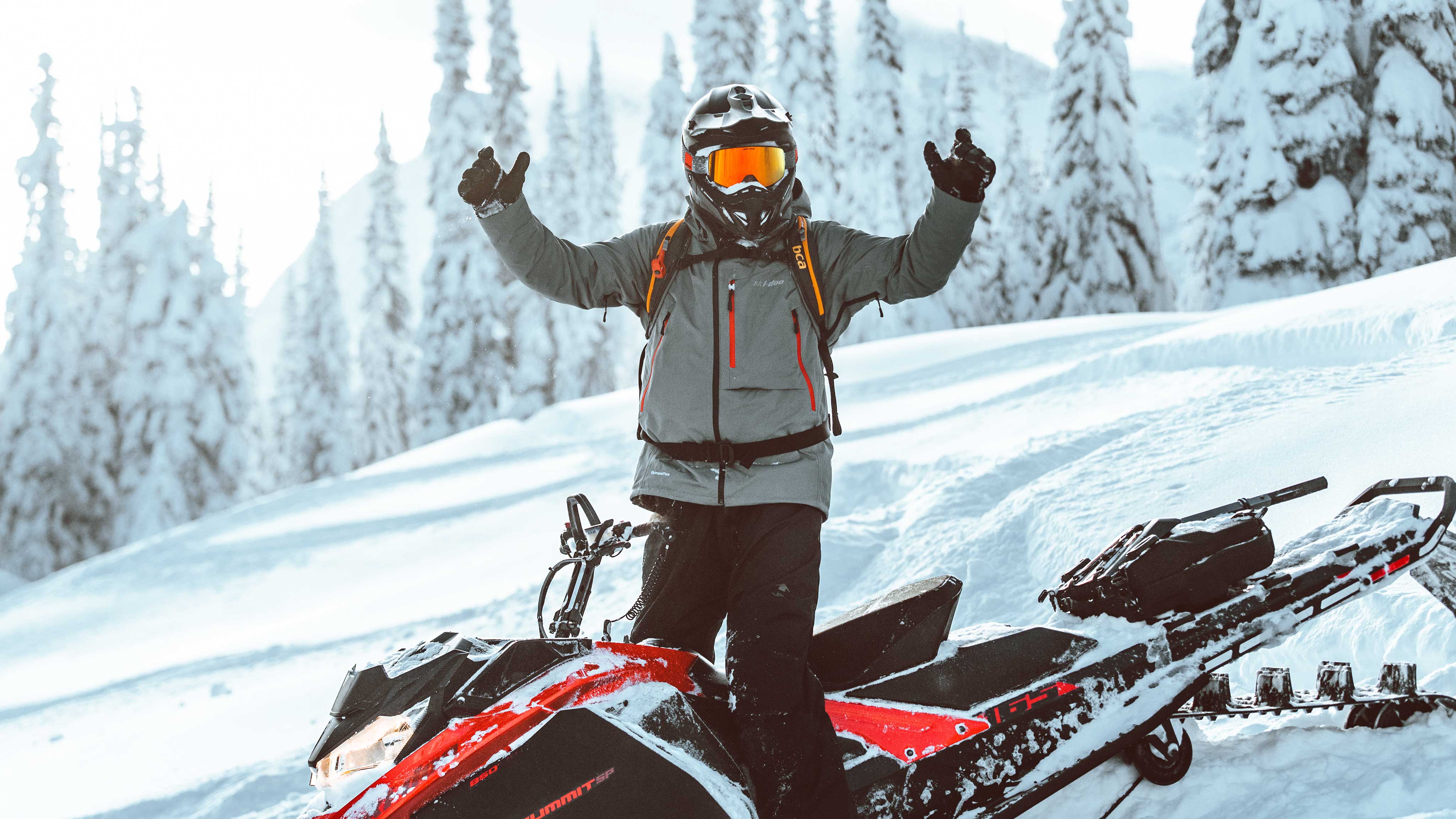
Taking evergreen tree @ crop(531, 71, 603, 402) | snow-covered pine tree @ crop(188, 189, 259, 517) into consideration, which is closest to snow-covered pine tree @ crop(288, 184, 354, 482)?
snow-covered pine tree @ crop(188, 189, 259, 517)

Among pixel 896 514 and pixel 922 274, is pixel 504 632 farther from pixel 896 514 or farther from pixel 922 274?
pixel 922 274

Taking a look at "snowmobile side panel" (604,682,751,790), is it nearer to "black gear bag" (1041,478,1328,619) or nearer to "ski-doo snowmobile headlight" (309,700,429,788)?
"ski-doo snowmobile headlight" (309,700,429,788)

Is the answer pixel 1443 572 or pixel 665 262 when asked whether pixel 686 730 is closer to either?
pixel 665 262

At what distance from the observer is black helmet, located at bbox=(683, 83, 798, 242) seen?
250cm

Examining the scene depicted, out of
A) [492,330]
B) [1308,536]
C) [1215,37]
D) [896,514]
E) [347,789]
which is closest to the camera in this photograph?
[347,789]

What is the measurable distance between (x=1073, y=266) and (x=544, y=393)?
1258 centimetres

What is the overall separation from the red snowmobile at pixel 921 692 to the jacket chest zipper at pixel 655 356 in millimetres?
354

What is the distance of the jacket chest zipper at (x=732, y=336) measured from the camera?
245 cm

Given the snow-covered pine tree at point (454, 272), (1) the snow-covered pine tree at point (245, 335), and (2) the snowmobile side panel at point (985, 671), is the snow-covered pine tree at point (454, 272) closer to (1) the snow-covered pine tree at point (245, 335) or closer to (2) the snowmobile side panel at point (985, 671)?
(1) the snow-covered pine tree at point (245, 335)

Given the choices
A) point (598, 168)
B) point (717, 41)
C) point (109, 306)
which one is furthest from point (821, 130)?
point (109, 306)

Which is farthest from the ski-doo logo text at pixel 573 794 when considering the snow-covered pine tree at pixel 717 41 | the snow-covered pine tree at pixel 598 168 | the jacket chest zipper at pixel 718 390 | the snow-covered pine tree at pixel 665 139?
the snow-covered pine tree at pixel 598 168

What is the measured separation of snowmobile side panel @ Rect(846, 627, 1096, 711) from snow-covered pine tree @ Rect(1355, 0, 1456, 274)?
15.0 m

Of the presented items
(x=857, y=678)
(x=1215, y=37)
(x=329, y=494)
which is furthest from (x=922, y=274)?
(x=1215, y=37)

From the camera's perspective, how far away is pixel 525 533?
8.62 metres
